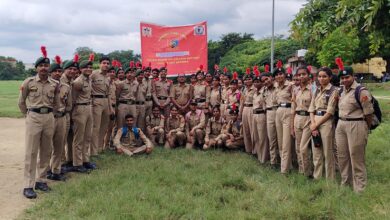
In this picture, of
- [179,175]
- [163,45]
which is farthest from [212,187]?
[163,45]

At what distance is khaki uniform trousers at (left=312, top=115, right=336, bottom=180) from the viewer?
5.45 m

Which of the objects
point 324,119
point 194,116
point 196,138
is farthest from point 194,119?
point 324,119

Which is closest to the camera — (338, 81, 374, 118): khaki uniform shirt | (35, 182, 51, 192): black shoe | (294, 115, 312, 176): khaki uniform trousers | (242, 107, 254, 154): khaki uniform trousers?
(338, 81, 374, 118): khaki uniform shirt

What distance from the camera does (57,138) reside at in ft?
19.8

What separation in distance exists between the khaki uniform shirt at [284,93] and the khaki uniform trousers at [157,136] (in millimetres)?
3330

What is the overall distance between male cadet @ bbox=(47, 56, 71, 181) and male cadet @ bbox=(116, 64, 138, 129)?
91.5 inches

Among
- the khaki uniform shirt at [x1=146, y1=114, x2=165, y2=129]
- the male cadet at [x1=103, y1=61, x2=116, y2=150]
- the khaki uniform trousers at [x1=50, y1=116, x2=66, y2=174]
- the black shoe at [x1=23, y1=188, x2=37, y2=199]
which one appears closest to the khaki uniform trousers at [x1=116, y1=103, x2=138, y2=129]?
the male cadet at [x1=103, y1=61, x2=116, y2=150]

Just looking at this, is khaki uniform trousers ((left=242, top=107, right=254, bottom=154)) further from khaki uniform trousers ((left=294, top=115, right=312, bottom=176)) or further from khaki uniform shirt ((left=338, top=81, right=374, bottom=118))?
khaki uniform shirt ((left=338, top=81, right=374, bottom=118))

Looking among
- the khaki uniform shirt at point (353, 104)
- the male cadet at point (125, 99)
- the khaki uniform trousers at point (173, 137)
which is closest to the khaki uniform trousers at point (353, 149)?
the khaki uniform shirt at point (353, 104)

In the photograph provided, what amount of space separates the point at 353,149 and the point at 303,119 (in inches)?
43.2

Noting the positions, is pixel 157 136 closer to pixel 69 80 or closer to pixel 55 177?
pixel 69 80

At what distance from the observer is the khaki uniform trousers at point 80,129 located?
6672 mm

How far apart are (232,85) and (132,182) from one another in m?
3.94

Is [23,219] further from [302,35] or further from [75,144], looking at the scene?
[302,35]
